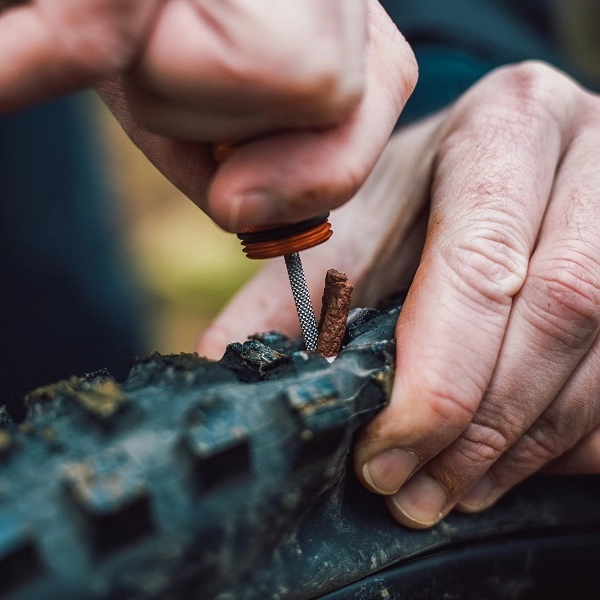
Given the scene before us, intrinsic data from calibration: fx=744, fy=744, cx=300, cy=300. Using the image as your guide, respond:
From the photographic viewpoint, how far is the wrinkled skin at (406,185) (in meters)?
0.39

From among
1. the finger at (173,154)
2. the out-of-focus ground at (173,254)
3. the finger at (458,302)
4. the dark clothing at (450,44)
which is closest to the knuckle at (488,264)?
the finger at (458,302)

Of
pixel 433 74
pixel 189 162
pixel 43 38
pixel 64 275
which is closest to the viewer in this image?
pixel 43 38

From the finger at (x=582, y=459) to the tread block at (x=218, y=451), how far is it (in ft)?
1.41

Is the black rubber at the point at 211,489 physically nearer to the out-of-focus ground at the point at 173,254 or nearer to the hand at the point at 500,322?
the hand at the point at 500,322

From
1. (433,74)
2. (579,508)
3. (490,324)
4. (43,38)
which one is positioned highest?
(43,38)

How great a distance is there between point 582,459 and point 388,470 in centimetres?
26

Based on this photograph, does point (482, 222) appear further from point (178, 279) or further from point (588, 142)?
point (178, 279)

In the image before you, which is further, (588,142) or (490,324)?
(588,142)

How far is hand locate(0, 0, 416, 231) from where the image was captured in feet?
1.26

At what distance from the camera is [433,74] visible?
52.9 inches

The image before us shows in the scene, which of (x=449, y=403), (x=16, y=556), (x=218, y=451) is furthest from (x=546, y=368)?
(x=16, y=556)

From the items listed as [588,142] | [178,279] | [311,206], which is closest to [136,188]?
[178,279]

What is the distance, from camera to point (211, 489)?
1.40 ft

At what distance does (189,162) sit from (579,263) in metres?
0.35
